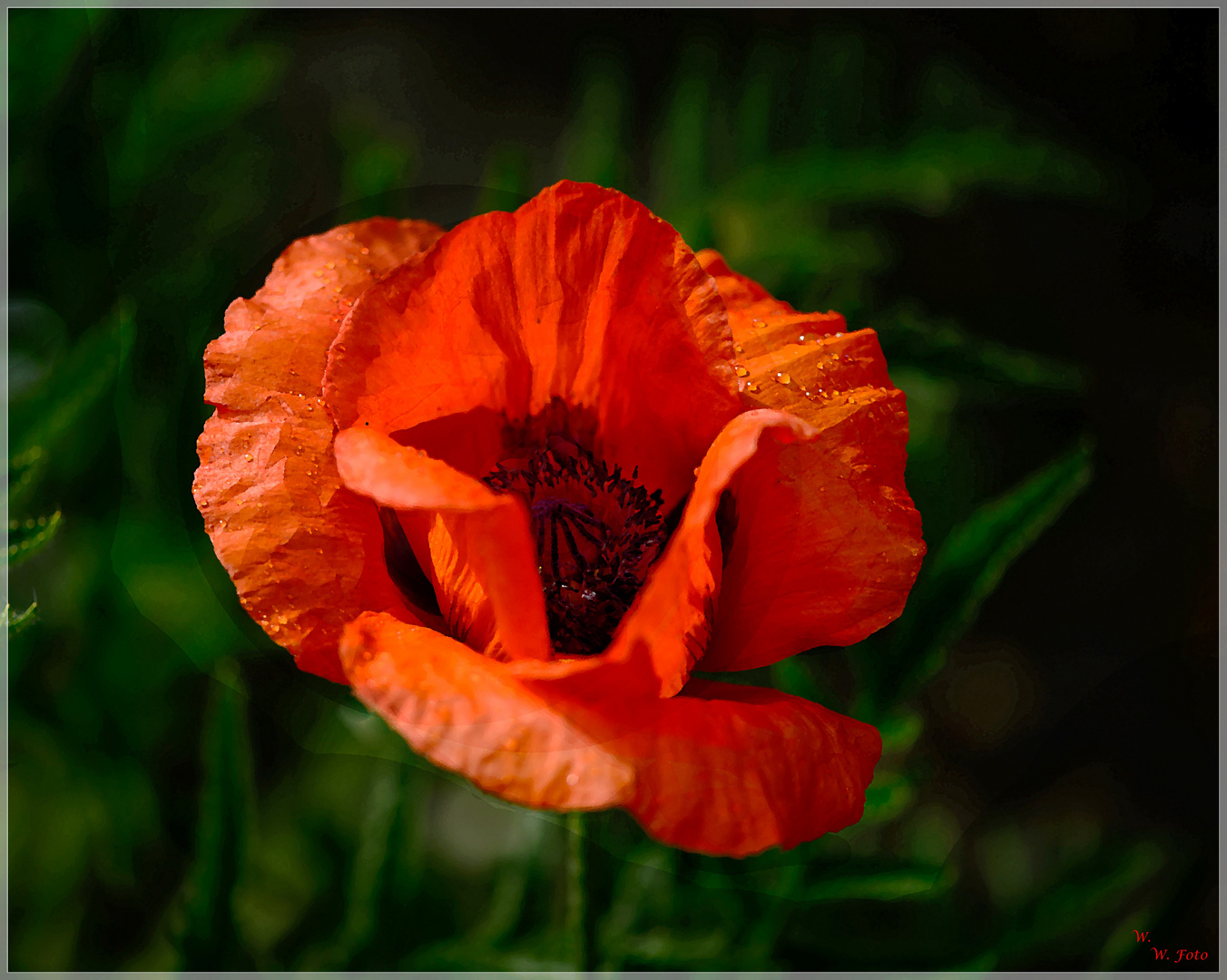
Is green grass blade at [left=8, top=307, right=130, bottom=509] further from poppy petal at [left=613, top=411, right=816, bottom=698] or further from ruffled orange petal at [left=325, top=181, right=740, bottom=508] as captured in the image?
poppy petal at [left=613, top=411, right=816, bottom=698]

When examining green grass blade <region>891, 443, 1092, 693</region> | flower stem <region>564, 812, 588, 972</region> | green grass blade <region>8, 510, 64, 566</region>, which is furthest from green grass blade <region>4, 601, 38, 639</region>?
green grass blade <region>891, 443, 1092, 693</region>

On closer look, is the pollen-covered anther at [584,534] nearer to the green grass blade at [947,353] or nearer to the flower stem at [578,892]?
the flower stem at [578,892]

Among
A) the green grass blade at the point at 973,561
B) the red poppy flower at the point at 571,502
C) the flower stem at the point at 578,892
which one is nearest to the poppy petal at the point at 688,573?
the red poppy flower at the point at 571,502

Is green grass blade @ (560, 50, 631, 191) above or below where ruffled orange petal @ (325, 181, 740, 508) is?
above

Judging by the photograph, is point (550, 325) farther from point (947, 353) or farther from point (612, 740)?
point (947, 353)

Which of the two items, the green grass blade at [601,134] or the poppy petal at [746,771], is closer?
the poppy petal at [746,771]

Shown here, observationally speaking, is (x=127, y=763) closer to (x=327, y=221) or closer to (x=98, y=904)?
(x=98, y=904)
